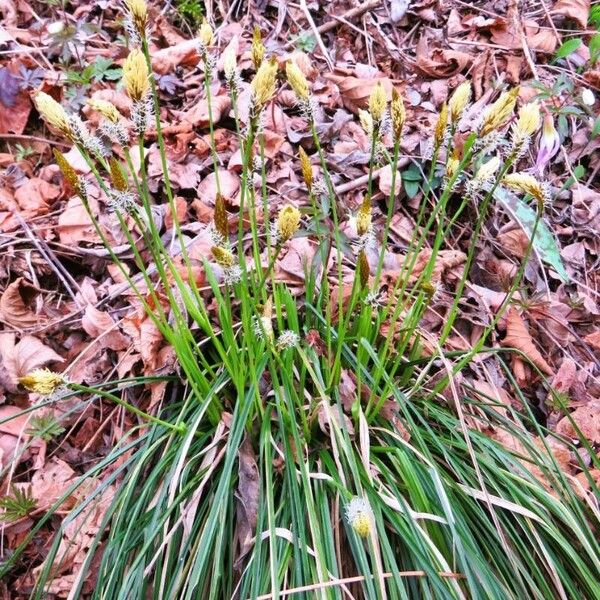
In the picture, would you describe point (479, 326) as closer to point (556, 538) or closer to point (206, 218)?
point (556, 538)

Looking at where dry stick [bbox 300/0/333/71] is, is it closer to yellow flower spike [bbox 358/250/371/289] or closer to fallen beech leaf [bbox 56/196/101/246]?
fallen beech leaf [bbox 56/196/101/246]

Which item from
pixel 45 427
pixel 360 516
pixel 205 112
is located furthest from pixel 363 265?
pixel 205 112

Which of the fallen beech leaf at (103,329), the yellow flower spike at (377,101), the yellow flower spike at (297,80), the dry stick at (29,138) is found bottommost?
the fallen beech leaf at (103,329)

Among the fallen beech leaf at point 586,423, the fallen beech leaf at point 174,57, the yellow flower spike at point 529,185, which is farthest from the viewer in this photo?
the fallen beech leaf at point 174,57

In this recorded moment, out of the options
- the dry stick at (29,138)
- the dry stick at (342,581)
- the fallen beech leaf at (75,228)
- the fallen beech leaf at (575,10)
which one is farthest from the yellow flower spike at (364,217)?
the fallen beech leaf at (575,10)

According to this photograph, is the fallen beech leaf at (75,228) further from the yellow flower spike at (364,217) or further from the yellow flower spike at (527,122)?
the yellow flower spike at (527,122)

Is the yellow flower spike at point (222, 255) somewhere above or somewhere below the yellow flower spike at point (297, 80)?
below

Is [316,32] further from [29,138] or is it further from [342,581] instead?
[342,581]
